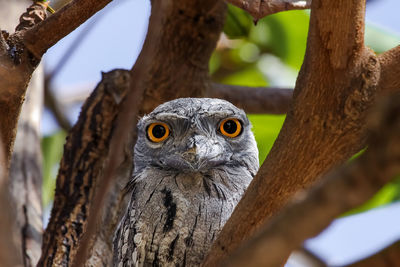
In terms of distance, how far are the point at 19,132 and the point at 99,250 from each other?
92 centimetres

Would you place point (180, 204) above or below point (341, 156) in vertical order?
below

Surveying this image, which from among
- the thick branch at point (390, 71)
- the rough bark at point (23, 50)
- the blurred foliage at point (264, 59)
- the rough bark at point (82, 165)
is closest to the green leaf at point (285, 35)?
the blurred foliage at point (264, 59)

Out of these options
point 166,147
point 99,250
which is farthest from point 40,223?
point 166,147

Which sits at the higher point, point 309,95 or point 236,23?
point 236,23

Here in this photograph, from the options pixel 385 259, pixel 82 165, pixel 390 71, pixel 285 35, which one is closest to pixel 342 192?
pixel 385 259

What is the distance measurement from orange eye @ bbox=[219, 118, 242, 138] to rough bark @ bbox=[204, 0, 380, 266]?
0.71m

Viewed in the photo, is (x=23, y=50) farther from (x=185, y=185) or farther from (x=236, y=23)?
(x=236, y=23)

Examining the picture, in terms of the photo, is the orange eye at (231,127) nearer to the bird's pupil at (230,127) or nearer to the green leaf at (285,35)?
the bird's pupil at (230,127)

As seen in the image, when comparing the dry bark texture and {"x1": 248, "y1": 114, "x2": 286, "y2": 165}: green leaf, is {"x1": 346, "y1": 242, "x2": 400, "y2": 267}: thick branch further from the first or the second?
{"x1": 248, "y1": 114, "x2": 286, "y2": 165}: green leaf

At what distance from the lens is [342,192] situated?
→ 798mm

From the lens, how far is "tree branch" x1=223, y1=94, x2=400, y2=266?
788mm

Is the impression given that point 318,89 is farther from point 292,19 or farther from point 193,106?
point 292,19

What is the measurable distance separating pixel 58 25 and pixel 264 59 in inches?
123

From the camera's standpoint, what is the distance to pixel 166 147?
8.00 feet
